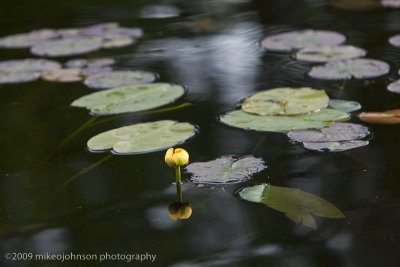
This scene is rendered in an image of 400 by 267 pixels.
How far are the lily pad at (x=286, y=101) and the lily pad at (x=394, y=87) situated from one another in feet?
0.61

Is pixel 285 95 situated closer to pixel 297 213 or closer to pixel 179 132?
pixel 179 132

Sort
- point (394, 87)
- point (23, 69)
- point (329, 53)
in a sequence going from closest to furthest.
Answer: point (394, 87) < point (329, 53) < point (23, 69)

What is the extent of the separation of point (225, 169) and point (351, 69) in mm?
718

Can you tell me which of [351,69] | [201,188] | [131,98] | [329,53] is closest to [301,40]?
[329,53]

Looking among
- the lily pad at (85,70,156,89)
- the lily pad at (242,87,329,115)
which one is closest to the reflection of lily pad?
the lily pad at (242,87,329,115)

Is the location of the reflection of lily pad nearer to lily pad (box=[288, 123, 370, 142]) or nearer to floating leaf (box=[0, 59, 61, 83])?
lily pad (box=[288, 123, 370, 142])

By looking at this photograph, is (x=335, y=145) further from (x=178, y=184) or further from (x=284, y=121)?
(x=178, y=184)

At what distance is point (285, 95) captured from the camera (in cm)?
193

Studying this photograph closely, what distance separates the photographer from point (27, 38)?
2770mm

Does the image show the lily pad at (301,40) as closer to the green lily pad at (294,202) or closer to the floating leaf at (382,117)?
the floating leaf at (382,117)

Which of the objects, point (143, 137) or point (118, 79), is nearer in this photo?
point (143, 137)

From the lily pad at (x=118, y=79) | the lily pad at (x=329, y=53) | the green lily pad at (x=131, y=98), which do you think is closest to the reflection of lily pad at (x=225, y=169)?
the green lily pad at (x=131, y=98)

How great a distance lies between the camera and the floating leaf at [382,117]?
1.76 metres

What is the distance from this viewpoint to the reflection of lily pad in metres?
1.53
